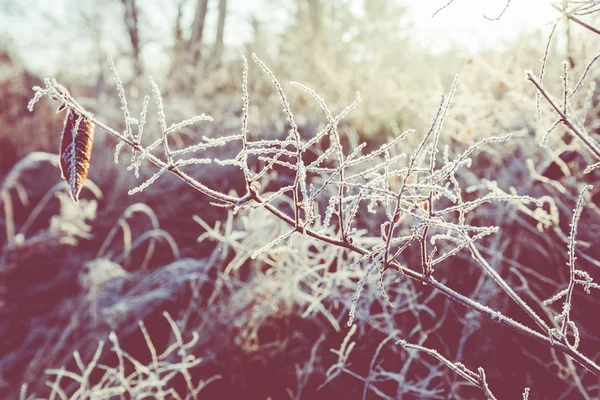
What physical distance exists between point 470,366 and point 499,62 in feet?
4.45

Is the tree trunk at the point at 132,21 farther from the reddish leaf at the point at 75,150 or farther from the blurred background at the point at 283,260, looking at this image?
the reddish leaf at the point at 75,150

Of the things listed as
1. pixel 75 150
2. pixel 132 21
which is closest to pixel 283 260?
pixel 75 150

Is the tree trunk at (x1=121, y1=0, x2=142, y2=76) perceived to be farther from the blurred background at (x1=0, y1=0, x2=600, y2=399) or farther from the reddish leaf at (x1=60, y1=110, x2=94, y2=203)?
the reddish leaf at (x1=60, y1=110, x2=94, y2=203)

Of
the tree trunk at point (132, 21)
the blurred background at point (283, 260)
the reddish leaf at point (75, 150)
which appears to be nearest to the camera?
the reddish leaf at point (75, 150)

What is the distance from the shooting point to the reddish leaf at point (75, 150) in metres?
0.61

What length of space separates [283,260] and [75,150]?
1.03 metres

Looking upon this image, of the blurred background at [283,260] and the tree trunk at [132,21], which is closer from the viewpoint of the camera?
the blurred background at [283,260]

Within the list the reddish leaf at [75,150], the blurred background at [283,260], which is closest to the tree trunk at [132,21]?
the blurred background at [283,260]

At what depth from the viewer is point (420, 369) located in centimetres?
144

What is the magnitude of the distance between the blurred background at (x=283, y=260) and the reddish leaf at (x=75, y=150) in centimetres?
61

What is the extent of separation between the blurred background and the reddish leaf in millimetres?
607

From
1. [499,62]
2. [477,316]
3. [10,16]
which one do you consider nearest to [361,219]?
[477,316]

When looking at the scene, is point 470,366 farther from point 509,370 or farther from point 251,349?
point 251,349

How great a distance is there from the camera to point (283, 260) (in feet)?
5.17
